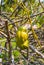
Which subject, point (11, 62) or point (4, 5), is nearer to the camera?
point (11, 62)

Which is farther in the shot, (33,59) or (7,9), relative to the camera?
(7,9)

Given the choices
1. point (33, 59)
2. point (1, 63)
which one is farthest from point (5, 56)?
point (33, 59)

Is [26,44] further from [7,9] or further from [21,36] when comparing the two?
[7,9]

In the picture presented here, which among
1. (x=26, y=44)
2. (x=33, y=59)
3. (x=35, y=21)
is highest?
(x=26, y=44)

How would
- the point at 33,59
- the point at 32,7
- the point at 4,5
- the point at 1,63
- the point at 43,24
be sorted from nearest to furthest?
the point at 1,63
the point at 33,59
the point at 43,24
the point at 32,7
the point at 4,5

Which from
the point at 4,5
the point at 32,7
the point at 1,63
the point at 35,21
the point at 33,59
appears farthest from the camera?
the point at 4,5


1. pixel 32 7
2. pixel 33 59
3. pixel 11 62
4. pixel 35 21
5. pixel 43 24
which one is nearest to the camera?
pixel 11 62

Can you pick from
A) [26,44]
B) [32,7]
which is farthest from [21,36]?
[32,7]

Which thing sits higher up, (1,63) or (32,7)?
(32,7)

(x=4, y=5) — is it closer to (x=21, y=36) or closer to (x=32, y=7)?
(x=32, y=7)
